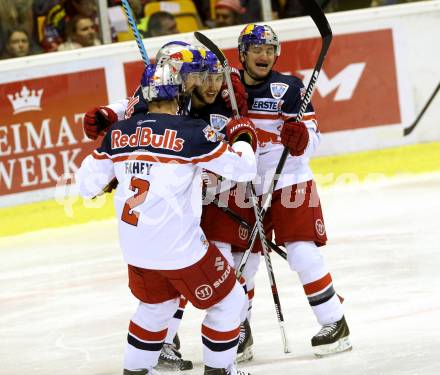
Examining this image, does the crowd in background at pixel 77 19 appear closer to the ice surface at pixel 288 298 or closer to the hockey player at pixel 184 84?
the ice surface at pixel 288 298

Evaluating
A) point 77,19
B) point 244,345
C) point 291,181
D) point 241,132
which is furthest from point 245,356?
point 77,19

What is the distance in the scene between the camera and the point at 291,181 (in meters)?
4.68

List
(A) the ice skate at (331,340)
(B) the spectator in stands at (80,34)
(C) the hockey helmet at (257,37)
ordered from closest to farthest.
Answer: (A) the ice skate at (331,340) → (C) the hockey helmet at (257,37) → (B) the spectator in stands at (80,34)

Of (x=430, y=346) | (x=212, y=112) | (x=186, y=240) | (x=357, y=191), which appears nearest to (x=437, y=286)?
(x=430, y=346)

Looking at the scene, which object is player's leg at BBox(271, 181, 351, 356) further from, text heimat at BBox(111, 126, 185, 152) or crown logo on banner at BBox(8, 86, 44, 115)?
crown logo on banner at BBox(8, 86, 44, 115)

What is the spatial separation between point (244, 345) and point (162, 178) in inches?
42.7

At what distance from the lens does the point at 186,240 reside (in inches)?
153

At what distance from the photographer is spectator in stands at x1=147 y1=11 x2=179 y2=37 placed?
8031mm

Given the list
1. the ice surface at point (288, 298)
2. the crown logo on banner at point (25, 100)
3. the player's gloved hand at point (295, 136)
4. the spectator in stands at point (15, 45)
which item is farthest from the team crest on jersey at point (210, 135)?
the spectator in stands at point (15, 45)

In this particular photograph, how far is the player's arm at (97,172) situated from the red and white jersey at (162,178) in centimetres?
5

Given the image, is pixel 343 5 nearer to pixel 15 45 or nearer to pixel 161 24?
pixel 161 24

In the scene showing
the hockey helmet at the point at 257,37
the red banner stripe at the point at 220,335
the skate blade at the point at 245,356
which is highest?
the hockey helmet at the point at 257,37

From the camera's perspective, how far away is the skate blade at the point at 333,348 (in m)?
4.49

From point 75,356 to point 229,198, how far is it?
3.14 ft
